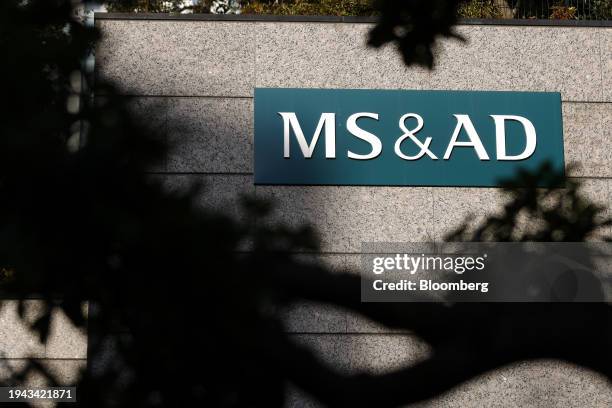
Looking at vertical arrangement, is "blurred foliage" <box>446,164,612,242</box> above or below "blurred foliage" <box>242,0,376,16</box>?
below

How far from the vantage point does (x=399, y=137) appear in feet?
24.4

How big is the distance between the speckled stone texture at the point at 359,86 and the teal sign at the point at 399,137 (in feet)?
0.37

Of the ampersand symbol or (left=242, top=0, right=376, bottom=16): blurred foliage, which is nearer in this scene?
the ampersand symbol

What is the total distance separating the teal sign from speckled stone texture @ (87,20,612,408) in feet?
0.37

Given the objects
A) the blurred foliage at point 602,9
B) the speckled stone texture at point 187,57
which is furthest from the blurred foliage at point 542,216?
the blurred foliage at point 602,9

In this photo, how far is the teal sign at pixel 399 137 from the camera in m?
7.37

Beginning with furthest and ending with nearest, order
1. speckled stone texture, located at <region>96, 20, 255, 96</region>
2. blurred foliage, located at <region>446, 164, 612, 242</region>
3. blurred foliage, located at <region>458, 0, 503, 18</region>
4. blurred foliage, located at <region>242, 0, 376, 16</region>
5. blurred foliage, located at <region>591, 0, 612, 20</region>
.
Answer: blurred foliage, located at <region>242, 0, 376, 16</region> < blurred foliage, located at <region>458, 0, 503, 18</region> < blurred foliage, located at <region>591, 0, 612, 20</region> < speckled stone texture, located at <region>96, 20, 255, 96</region> < blurred foliage, located at <region>446, 164, 612, 242</region>

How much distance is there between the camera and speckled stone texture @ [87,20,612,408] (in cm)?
719

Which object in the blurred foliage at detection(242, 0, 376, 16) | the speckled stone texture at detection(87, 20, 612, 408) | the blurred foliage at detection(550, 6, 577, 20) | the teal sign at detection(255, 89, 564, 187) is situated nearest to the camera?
the speckled stone texture at detection(87, 20, 612, 408)

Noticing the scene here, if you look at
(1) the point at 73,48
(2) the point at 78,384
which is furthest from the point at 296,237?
(2) the point at 78,384

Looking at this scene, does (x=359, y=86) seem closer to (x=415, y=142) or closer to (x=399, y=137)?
(x=399, y=137)

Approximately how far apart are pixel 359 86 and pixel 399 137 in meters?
0.61

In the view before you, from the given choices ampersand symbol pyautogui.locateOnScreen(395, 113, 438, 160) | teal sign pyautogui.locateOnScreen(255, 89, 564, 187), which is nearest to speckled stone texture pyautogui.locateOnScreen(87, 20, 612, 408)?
teal sign pyautogui.locateOnScreen(255, 89, 564, 187)

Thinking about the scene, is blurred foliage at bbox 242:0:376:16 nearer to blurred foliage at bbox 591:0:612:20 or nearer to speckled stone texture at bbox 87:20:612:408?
blurred foliage at bbox 591:0:612:20
